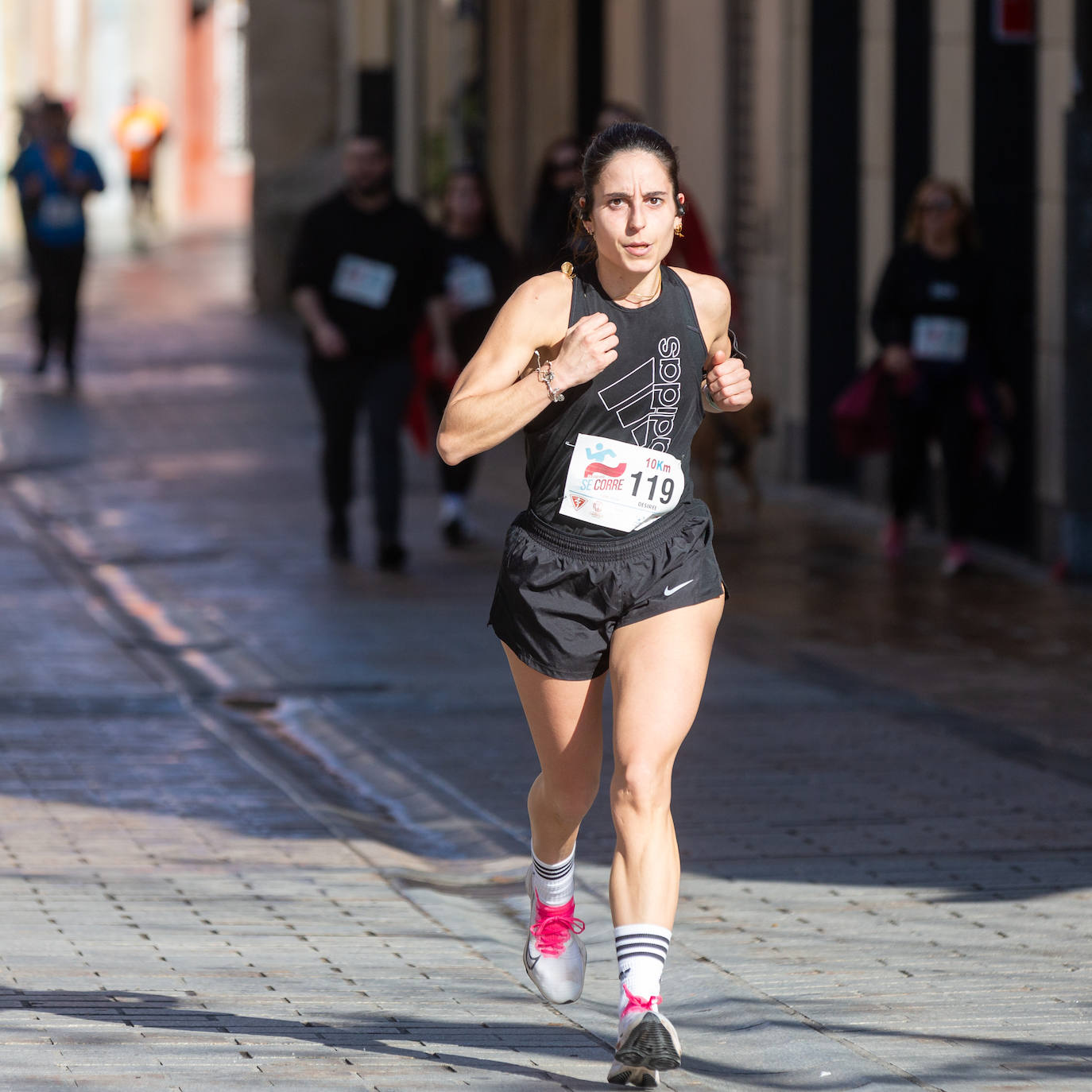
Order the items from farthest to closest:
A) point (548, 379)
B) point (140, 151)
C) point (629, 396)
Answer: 1. point (140, 151)
2. point (629, 396)
3. point (548, 379)

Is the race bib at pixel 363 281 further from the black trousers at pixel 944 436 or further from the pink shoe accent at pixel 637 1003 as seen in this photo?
the pink shoe accent at pixel 637 1003

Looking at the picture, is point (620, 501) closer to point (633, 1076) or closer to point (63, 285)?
point (633, 1076)

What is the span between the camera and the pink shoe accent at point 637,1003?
4.65 metres

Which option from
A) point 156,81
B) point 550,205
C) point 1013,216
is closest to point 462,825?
point 550,205

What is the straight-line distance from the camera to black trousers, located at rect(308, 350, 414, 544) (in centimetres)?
1172

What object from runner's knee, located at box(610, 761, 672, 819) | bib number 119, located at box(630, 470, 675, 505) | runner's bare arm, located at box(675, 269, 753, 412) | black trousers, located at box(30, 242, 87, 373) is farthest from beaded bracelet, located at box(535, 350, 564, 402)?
black trousers, located at box(30, 242, 87, 373)

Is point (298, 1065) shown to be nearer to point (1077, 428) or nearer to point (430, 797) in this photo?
point (430, 797)

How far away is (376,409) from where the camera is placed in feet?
38.4

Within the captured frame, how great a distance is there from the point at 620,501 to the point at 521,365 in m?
0.33

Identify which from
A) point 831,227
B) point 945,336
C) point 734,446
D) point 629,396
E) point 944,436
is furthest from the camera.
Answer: point 831,227

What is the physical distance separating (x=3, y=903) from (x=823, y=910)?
79.0 inches

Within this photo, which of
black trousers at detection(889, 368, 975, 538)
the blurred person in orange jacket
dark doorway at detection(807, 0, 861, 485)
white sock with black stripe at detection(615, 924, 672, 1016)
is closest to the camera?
white sock with black stripe at detection(615, 924, 672, 1016)

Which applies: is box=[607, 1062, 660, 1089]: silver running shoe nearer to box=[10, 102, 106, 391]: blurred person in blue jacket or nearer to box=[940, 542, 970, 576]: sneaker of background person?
box=[940, 542, 970, 576]: sneaker of background person

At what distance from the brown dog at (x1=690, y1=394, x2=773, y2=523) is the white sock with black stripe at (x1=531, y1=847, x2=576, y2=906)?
7.47 metres
